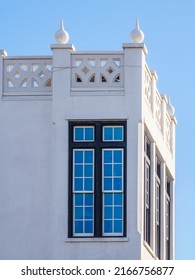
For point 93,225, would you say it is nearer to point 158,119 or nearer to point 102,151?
point 102,151

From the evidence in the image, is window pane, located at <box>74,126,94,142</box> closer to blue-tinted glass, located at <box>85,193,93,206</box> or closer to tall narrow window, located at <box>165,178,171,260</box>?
blue-tinted glass, located at <box>85,193,93,206</box>

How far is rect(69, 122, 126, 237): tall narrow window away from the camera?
43.2 metres

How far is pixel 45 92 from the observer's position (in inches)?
1762

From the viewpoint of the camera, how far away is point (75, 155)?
43.7 metres

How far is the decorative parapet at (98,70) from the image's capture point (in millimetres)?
44000

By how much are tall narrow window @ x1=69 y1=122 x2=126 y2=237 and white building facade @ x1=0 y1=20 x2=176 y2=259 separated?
3cm

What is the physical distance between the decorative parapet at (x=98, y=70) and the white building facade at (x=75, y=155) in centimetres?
3

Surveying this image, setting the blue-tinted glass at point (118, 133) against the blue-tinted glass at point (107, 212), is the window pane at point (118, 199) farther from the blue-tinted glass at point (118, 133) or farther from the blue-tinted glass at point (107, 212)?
the blue-tinted glass at point (118, 133)

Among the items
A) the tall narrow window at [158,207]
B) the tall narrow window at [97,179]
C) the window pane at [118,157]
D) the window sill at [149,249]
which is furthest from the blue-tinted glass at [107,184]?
the tall narrow window at [158,207]

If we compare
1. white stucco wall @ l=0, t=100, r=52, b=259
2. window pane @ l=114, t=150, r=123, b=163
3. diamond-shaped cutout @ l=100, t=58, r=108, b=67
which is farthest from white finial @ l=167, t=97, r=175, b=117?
window pane @ l=114, t=150, r=123, b=163
